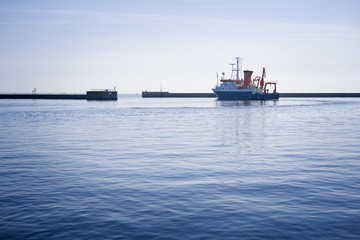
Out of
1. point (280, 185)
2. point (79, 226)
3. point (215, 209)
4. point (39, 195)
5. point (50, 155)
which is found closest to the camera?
point (79, 226)

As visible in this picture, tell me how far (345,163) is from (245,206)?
30.6ft

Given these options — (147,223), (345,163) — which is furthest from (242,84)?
(147,223)

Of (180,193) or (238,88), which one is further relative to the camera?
(238,88)

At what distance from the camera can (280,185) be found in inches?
510

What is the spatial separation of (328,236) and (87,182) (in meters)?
8.74

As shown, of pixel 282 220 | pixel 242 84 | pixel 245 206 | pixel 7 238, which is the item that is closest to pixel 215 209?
pixel 245 206

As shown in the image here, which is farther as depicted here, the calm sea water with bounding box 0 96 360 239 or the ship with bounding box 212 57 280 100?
the ship with bounding box 212 57 280 100

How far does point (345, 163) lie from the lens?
1745cm

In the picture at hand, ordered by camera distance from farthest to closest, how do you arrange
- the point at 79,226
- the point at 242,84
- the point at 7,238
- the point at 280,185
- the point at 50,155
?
Result: the point at 242,84
the point at 50,155
the point at 280,185
the point at 79,226
the point at 7,238

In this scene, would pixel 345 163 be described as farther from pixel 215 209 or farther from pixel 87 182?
pixel 87 182

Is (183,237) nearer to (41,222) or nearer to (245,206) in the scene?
(245,206)

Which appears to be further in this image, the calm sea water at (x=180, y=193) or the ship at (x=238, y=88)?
the ship at (x=238, y=88)

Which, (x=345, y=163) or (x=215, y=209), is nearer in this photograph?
(x=215, y=209)

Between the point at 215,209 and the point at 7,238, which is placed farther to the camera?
the point at 215,209
